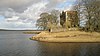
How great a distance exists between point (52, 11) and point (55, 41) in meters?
43.7

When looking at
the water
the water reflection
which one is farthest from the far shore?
the water reflection

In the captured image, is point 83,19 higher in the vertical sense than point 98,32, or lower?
higher

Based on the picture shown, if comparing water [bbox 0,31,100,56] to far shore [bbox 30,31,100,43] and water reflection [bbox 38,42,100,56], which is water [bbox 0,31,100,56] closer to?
water reflection [bbox 38,42,100,56]

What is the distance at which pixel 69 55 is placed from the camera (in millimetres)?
38469

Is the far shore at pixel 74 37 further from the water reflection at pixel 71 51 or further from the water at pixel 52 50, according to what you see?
the water reflection at pixel 71 51

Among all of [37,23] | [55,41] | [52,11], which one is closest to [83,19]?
[55,41]

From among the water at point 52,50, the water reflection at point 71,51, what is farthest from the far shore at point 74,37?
the water reflection at point 71,51

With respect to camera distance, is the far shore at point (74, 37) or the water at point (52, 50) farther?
the far shore at point (74, 37)

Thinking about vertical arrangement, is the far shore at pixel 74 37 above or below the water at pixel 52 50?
above

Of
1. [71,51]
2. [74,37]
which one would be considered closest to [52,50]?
[71,51]

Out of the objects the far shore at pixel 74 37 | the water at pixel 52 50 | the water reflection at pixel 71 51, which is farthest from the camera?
the far shore at pixel 74 37

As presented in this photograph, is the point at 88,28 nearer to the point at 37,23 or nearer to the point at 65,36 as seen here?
the point at 65,36

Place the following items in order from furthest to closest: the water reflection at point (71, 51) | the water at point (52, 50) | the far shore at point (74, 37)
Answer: the far shore at point (74, 37) → the water at point (52, 50) → the water reflection at point (71, 51)

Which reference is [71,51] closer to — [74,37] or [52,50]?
[52,50]
